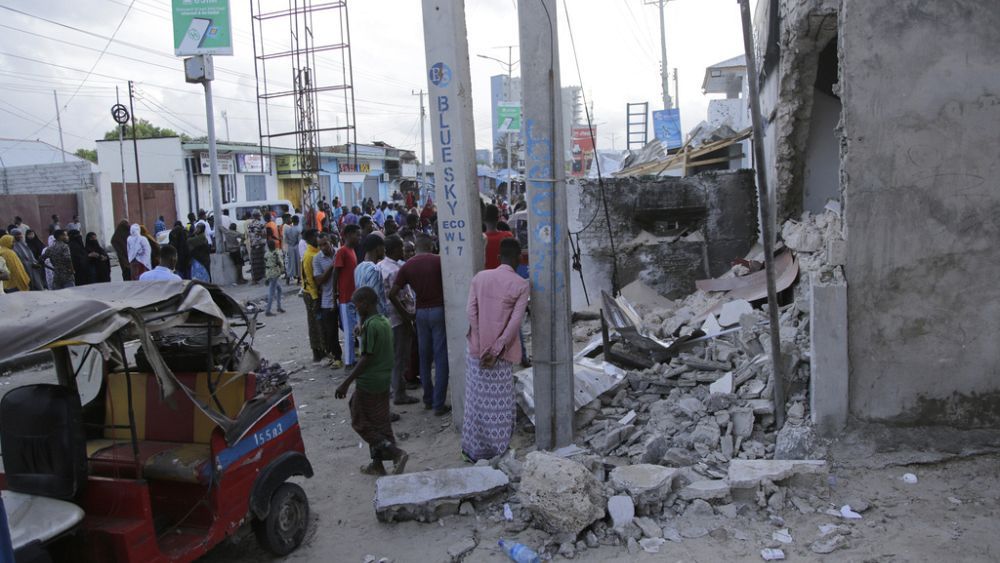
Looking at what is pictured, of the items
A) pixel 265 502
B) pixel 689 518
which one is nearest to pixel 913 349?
pixel 689 518

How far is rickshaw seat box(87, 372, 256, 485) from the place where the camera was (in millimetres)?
3889

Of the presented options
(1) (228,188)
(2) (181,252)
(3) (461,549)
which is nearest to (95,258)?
(2) (181,252)

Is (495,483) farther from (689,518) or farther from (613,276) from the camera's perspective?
(613,276)

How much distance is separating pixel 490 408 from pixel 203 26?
13742mm

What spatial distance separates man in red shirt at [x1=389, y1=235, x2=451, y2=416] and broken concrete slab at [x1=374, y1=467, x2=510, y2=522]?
199 cm

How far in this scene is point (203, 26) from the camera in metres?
15.6

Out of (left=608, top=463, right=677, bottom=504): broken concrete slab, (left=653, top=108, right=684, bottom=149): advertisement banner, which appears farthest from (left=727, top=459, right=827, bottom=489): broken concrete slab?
(left=653, top=108, right=684, bottom=149): advertisement banner

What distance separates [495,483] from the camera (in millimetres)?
4719

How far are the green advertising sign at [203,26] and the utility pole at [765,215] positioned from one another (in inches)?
547

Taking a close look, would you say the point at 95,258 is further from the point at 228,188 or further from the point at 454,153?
the point at 228,188

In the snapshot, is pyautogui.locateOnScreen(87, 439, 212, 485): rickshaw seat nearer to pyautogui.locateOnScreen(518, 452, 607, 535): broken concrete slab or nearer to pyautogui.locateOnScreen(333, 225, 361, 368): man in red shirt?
pyautogui.locateOnScreen(518, 452, 607, 535): broken concrete slab

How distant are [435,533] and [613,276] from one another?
676cm

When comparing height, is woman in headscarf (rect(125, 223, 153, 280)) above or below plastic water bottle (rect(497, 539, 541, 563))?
above

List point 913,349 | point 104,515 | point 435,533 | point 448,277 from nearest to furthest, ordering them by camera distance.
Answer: point 104,515 → point 435,533 → point 913,349 → point 448,277
